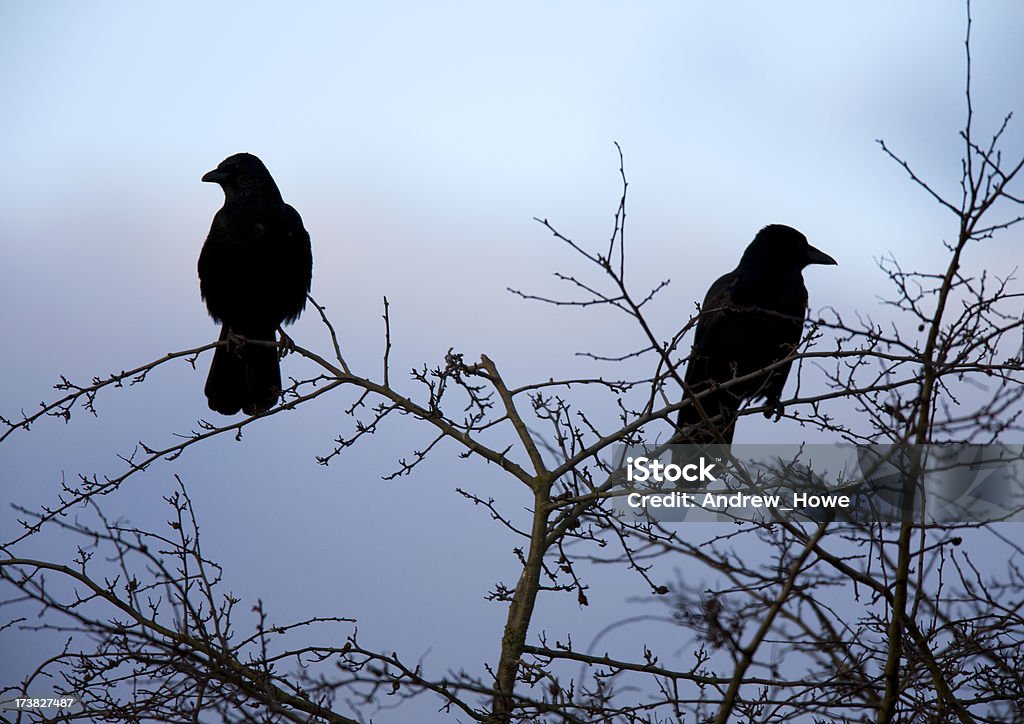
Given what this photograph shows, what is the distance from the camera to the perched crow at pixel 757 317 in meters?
6.58

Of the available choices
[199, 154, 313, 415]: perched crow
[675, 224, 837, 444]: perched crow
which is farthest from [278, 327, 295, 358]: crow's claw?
[675, 224, 837, 444]: perched crow

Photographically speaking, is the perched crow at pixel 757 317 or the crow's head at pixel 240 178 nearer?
the perched crow at pixel 757 317

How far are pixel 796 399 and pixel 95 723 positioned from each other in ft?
10.3

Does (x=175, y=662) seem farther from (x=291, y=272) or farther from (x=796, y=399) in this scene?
(x=291, y=272)

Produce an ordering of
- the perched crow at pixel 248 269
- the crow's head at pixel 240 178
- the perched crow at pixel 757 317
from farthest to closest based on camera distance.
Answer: the crow's head at pixel 240 178 → the perched crow at pixel 248 269 → the perched crow at pixel 757 317

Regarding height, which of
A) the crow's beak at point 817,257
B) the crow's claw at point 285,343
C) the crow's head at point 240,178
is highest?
the crow's head at point 240,178

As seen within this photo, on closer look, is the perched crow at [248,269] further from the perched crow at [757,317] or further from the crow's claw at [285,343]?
the perched crow at [757,317]

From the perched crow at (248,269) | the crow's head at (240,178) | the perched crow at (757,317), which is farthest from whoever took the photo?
the crow's head at (240,178)

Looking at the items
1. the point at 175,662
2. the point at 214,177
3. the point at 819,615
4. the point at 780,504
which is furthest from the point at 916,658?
the point at 214,177

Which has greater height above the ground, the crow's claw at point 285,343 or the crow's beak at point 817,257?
the crow's beak at point 817,257

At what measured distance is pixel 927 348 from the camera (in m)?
3.03

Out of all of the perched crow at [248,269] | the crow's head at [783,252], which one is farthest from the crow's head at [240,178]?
the crow's head at [783,252]

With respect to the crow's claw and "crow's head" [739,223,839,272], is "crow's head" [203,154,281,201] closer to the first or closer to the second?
the crow's claw

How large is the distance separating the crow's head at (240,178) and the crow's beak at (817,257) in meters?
0.13
